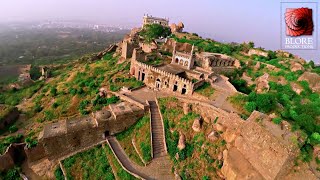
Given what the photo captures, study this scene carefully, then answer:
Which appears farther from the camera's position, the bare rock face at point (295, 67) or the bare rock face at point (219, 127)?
the bare rock face at point (295, 67)

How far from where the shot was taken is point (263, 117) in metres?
20.3

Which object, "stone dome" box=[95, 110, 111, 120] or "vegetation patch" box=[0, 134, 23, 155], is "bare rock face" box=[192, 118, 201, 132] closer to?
"stone dome" box=[95, 110, 111, 120]

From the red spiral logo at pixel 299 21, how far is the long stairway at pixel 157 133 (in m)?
24.5

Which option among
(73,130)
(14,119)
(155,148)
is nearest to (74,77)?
(14,119)

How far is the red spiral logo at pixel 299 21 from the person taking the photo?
108 ft

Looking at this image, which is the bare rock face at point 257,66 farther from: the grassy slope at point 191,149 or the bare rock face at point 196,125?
the bare rock face at point 196,125

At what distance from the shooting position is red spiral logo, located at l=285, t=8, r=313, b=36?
108 ft

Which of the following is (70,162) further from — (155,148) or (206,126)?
(206,126)

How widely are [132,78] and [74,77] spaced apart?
16.1 m

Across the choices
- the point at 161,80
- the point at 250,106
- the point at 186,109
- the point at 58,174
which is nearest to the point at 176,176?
the point at 186,109

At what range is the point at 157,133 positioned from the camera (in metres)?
24.4

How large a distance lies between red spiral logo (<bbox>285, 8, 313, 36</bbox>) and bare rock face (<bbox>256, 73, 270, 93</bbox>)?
25.8 ft

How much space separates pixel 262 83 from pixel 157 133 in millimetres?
18377

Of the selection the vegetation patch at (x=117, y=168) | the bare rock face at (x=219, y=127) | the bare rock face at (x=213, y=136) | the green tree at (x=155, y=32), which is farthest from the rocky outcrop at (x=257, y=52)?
the vegetation patch at (x=117, y=168)
